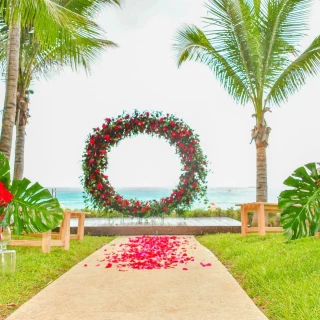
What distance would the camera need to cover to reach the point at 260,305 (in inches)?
123

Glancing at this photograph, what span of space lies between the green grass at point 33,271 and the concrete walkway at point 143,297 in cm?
17

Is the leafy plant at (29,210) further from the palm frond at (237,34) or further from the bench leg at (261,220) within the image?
the palm frond at (237,34)

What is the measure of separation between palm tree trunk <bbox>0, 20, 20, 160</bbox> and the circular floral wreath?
235cm

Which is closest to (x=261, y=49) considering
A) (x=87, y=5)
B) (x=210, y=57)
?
(x=210, y=57)

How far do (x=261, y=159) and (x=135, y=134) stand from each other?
2.78 m

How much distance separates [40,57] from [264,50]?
5432 mm

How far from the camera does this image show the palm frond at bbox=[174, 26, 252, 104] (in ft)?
28.1

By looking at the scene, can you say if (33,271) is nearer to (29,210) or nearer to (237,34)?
(29,210)

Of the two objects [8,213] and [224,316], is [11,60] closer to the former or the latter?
[8,213]

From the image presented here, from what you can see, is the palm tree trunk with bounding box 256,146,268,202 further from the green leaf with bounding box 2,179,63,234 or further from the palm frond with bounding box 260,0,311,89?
the green leaf with bounding box 2,179,63,234

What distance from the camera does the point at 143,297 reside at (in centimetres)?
329

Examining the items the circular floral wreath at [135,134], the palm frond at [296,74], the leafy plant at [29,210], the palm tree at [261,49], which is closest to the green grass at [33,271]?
the leafy plant at [29,210]

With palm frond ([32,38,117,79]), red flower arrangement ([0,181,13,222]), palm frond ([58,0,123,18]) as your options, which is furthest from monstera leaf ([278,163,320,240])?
palm frond ([58,0,123,18])

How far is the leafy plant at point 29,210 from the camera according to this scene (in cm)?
353
